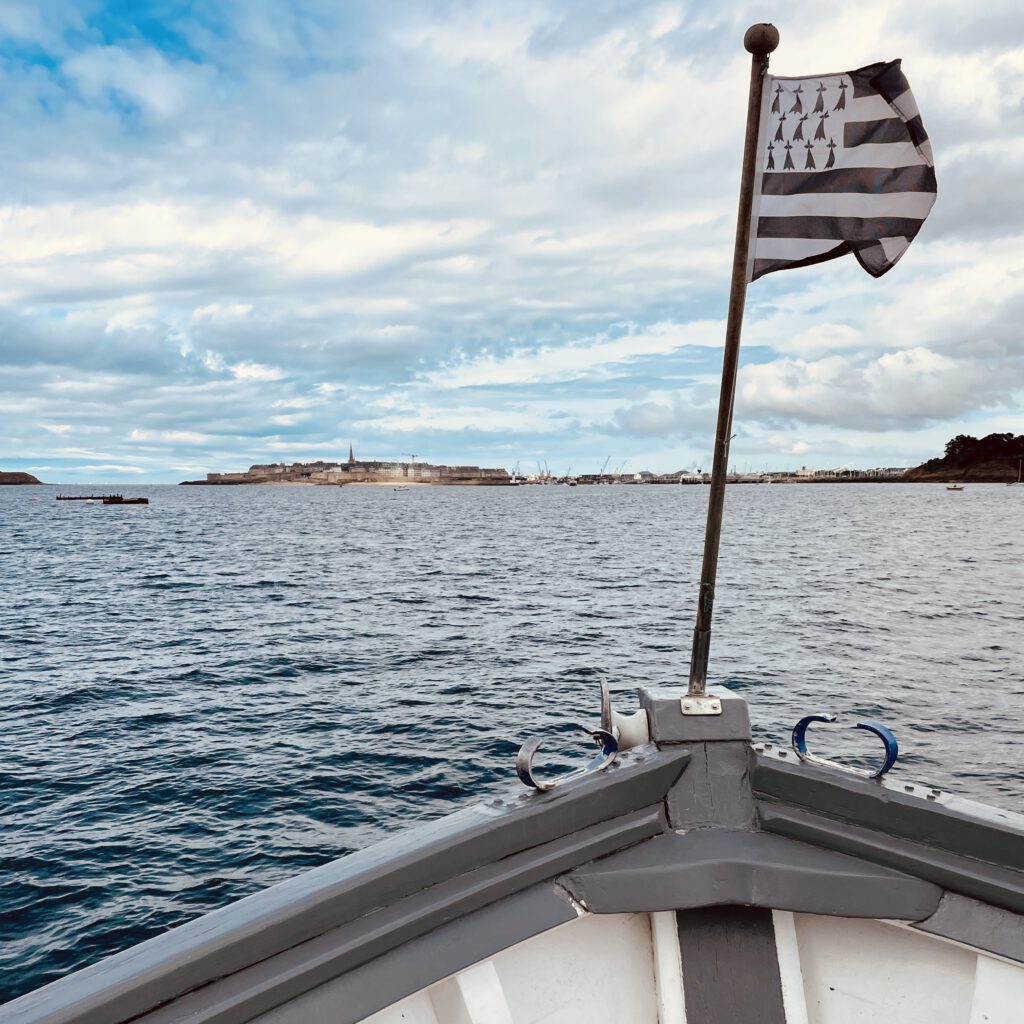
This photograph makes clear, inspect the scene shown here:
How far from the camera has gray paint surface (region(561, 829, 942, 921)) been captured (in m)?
3.44

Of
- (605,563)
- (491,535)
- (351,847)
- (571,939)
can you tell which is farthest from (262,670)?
(491,535)

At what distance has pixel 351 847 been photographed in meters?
10.6

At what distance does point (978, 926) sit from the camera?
3.37 meters

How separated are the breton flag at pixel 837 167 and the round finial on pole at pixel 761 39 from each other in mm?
144

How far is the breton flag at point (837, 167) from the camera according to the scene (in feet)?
13.3

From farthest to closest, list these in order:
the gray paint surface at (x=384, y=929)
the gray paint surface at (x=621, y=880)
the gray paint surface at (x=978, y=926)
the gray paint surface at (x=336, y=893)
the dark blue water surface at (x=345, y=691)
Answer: the dark blue water surface at (x=345, y=691)
the gray paint surface at (x=978, y=926)
the gray paint surface at (x=621, y=880)
the gray paint surface at (x=384, y=929)
the gray paint surface at (x=336, y=893)

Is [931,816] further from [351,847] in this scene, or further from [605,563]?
[605,563]

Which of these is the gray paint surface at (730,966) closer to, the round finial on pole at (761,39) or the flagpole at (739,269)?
the flagpole at (739,269)

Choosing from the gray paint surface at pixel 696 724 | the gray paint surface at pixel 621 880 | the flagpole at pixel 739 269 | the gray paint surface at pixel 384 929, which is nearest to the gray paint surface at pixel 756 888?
the gray paint surface at pixel 621 880

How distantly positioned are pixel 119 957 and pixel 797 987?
273 cm

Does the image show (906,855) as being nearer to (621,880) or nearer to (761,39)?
(621,880)

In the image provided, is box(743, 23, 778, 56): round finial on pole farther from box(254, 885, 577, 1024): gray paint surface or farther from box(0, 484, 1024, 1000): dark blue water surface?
box(0, 484, 1024, 1000): dark blue water surface

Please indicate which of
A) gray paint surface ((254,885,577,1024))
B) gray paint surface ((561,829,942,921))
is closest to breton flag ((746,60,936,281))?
gray paint surface ((561,829,942,921))

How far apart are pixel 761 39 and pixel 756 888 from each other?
12.9ft
